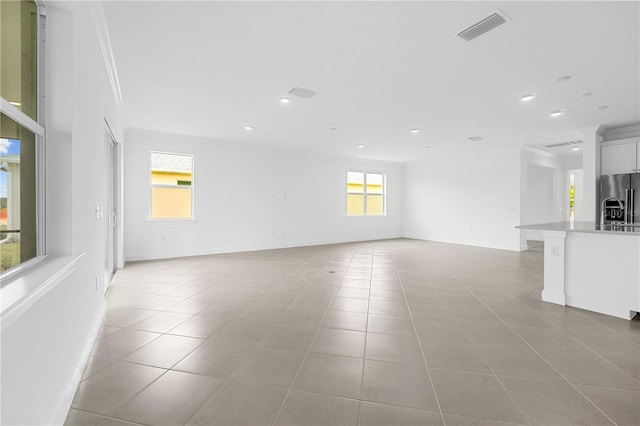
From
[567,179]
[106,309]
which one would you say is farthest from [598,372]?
[567,179]

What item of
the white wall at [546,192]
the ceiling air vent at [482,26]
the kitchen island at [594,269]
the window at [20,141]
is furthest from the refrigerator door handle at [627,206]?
the window at [20,141]

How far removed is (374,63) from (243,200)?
5068 mm

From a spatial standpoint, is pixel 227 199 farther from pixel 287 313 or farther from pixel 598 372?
pixel 598 372

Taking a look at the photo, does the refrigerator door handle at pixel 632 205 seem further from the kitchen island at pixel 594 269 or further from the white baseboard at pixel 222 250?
the white baseboard at pixel 222 250

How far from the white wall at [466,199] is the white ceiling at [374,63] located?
2.25 meters

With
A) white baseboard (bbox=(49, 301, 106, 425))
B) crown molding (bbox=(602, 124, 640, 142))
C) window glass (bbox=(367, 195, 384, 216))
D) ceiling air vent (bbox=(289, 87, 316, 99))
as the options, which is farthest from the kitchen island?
window glass (bbox=(367, 195, 384, 216))

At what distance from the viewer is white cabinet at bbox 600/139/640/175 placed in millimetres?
5418

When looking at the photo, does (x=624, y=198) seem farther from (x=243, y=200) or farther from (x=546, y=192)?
(x=243, y=200)

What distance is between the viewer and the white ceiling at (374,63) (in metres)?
2.48

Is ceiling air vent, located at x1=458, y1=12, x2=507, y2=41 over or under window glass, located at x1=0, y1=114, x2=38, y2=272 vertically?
over

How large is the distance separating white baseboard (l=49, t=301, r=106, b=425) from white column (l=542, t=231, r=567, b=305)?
4523 mm

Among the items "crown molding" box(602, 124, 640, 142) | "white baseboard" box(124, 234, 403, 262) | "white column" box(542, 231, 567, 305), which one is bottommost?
"white baseboard" box(124, 234, 403, 262)

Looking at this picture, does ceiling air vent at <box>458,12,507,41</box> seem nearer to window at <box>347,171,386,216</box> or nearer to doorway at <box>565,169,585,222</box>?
window at <box>347,171,386,216</box>

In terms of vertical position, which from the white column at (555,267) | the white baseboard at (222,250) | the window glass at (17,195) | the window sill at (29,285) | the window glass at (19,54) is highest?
the window glass at (19,54)
